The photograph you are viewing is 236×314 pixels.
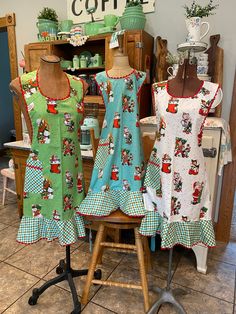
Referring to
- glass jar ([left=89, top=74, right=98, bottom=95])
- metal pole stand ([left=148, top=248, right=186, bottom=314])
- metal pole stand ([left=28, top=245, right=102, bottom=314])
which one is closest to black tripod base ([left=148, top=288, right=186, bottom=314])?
metal pole stand ([left=148, top=248, right=186, bottom=314])

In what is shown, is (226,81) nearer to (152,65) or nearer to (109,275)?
(152,65)

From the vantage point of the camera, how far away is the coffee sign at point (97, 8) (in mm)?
2201

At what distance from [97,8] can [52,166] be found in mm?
1881

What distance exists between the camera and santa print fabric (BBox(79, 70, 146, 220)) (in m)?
1.33

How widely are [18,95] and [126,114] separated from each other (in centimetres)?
56

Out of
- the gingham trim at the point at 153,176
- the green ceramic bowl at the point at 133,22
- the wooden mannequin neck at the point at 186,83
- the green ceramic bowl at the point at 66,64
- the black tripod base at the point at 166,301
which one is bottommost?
the black tripod base at the point at 166,301

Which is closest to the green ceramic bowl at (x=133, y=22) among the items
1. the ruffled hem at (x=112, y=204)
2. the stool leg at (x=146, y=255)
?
the ruffled hem at (x=112, y=204)

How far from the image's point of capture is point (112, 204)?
4.55ft

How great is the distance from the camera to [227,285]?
172 cm

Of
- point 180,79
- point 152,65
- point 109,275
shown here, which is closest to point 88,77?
point 152,65

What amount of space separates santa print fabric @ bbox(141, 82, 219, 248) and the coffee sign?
138 centimetres

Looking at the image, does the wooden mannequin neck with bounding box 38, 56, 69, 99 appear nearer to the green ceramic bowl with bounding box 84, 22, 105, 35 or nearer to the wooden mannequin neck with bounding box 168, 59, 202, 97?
the wooden mannequin neck with bounding box 168, 59, 202, 97

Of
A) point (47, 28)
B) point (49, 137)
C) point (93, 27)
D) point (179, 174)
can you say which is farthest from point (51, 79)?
point (47, 28)

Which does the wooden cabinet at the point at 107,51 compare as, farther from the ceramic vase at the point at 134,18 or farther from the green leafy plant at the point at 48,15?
the green leafy plant at the point at 48,15
